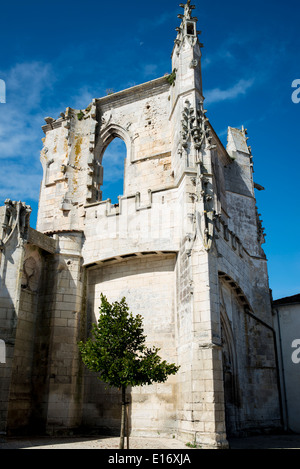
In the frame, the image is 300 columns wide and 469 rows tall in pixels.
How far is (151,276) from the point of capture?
14305mm

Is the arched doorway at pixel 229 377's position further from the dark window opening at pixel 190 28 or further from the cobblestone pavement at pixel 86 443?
the dark window opening at pixel 190 28

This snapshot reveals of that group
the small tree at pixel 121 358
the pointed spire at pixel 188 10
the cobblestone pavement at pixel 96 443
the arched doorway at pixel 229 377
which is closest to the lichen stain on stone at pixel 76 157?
the pointed spire at pixel 188 10

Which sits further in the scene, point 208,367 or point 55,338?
point 55,338

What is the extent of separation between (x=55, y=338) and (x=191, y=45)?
39.8ft

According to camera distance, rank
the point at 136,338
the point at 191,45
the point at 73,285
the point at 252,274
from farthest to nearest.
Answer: the point at 252,274 → the point at 191,45 → the point at 73,285 → the point at 136,338

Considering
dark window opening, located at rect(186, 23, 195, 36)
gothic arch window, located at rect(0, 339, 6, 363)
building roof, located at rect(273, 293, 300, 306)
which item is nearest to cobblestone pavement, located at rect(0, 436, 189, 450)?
gothic arch window, located at rect(0, 339, 6, 363)

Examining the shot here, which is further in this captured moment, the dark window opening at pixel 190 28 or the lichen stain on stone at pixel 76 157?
the lichen stain on stone at pixel 76 157

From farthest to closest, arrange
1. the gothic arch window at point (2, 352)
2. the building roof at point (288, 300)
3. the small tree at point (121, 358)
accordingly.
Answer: the building roof at point (288, 300), the gothic arch window at point (2, 352), the small tree at point (121, 358)

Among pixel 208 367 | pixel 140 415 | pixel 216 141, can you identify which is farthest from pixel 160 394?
pixel 216 141

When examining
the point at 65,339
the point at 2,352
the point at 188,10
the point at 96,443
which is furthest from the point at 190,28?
the point at 96,443

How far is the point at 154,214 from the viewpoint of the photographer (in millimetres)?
14508

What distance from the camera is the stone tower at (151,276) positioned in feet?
39.5

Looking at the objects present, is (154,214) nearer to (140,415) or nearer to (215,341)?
(215,341)

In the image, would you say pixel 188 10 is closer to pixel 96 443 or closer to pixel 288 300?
pixel 288 300
